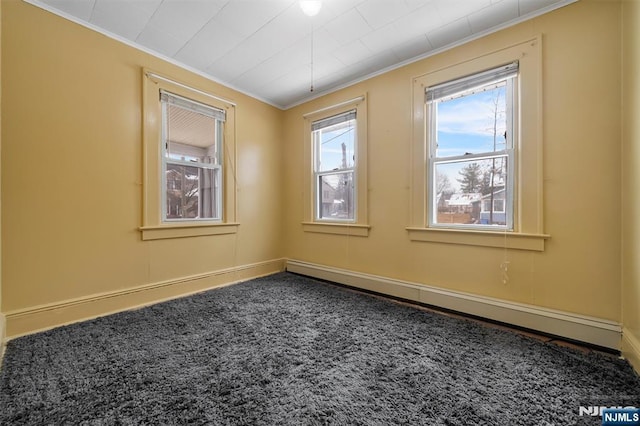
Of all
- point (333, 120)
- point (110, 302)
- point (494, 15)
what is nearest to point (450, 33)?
point (494, 15)

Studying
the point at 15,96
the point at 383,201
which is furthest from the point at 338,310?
the point at 15,96

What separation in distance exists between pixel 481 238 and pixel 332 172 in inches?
77.6

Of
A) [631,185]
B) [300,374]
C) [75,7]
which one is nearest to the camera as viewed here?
[300,374]

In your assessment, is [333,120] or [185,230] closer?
[185,230]

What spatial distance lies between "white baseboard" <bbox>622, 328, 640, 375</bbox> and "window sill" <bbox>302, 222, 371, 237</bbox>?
2.12 metres

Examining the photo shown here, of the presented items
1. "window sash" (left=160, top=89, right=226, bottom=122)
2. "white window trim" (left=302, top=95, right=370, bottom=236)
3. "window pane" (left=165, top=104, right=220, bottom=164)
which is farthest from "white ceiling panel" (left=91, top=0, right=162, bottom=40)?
"white window trim" (left=302, top=95, right=370, bottom=236)

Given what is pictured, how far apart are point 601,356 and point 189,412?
256 cm

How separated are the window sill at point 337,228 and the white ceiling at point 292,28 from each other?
6.12 ft

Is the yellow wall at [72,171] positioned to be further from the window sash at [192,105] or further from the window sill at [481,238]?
the window sill at [481,238]

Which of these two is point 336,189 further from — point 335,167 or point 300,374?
point 300,374

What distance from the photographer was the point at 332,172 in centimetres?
361

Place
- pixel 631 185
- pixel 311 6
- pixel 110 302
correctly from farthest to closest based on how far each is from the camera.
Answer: pixel 110 302, pixel 311 6, pixel 631 185

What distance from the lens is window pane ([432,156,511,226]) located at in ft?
7.70

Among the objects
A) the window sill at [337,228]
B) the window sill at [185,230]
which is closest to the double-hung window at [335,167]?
the window sill at [337,228]
